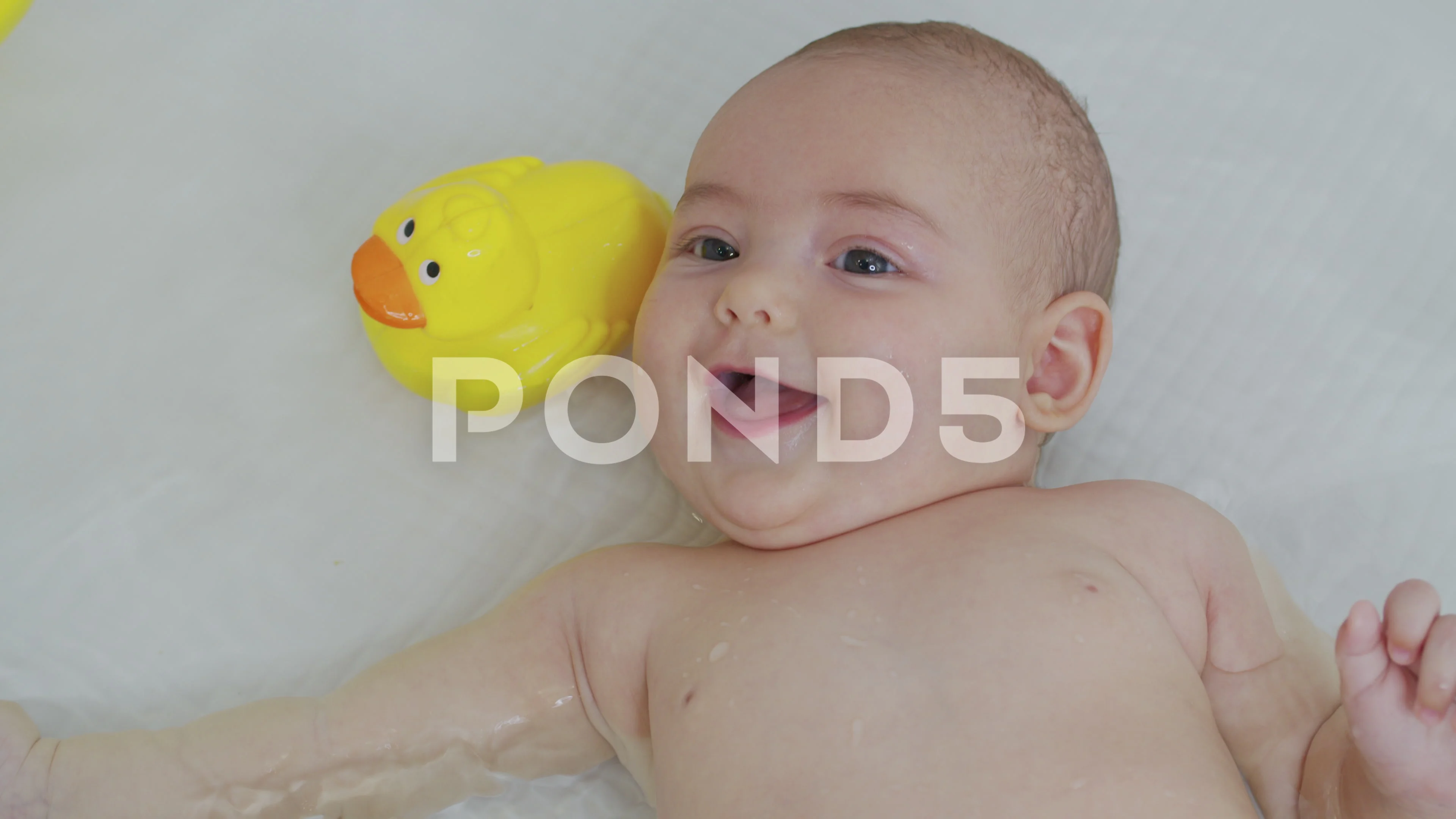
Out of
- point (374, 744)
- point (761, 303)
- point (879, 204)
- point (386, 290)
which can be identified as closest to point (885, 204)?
point (879, 204)

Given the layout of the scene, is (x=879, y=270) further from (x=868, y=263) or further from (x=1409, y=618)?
(x=1409, y=618)

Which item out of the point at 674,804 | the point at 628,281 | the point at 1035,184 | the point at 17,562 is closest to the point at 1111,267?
the point at 1035,184

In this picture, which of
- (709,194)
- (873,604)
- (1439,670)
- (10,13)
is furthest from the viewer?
(10,13)

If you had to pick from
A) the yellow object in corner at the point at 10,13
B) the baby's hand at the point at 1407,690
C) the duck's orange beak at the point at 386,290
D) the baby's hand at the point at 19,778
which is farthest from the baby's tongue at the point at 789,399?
the yellow object in corner at the point at 10,13

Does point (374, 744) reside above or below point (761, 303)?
below

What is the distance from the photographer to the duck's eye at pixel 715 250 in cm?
113

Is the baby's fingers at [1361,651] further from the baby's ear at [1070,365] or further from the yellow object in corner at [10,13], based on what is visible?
the yellow object in corner at [10,13]

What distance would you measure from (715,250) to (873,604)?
0.37 m

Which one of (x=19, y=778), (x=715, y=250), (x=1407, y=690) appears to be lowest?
(x=19, y=778)

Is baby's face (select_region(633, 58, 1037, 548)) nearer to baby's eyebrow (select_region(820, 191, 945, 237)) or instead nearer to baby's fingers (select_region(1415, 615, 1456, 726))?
baby's eyebrow (select_region(820, 191, 945, 237))

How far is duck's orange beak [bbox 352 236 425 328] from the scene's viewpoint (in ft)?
3.92

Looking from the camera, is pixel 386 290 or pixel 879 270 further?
pixel 386 290

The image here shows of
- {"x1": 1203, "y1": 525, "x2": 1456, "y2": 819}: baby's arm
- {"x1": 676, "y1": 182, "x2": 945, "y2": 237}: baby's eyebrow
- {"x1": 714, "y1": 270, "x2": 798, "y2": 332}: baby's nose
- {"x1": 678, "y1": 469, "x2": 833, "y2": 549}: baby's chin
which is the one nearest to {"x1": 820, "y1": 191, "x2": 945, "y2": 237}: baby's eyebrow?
{"x1": 676, "y1": 182, "x2": 945, "y2": 237}: baby's eyebrow

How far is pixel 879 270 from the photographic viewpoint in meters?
1.06
